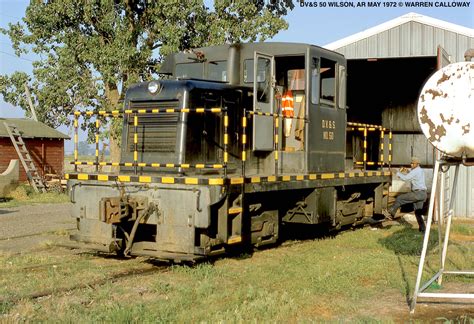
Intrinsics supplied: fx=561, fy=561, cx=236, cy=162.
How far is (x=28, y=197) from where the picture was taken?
837 inches

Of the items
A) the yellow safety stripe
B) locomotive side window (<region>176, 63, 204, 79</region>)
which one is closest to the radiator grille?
the yellow safety stripe

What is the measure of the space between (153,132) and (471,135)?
15.9 feet

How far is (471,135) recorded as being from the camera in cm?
605

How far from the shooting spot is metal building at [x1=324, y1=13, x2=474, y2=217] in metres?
14.9

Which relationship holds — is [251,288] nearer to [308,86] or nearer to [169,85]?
[169,85]

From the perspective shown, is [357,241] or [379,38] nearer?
[357,241]

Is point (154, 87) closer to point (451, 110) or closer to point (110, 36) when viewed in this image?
point (451, 110)

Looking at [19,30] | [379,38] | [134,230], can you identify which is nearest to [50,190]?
[19,30]

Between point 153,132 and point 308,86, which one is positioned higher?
point 308,86

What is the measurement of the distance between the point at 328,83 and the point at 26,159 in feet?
57.0

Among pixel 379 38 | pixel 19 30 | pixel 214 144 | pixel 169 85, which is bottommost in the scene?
pixel 214 144

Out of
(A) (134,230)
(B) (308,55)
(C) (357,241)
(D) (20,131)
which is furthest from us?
(D) (20,131)

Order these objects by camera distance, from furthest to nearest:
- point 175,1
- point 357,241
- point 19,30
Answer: point 19,30 → point 175,1 → point 357,241

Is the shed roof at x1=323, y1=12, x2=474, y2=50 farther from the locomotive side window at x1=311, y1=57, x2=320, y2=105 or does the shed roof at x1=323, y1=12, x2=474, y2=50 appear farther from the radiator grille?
the radiator grille
